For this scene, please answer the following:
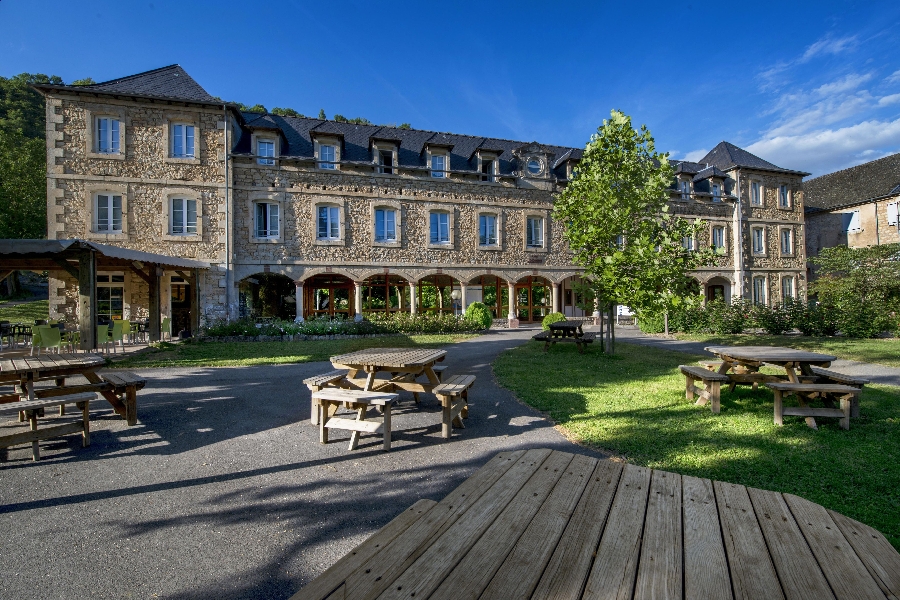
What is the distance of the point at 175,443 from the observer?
14.7 feet

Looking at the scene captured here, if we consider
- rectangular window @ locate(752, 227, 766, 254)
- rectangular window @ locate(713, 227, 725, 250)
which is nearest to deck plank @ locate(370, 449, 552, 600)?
rectangular window @ locate(713, 227, 725, 250)

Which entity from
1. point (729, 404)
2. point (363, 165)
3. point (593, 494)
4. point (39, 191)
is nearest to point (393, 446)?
point (593, 494)

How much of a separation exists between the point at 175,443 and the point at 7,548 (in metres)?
1.87

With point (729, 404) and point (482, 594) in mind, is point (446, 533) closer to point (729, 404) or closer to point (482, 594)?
point (482, 594)

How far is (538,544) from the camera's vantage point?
1.41 m

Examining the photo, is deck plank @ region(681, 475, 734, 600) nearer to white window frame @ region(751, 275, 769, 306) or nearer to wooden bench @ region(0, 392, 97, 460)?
wooden bench @ region(0, 392, 97, 460)

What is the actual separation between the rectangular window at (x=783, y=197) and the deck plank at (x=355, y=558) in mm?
30812

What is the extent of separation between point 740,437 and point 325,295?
19.4m

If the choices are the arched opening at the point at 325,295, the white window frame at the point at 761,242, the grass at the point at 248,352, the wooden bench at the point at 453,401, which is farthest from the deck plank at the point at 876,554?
the white window frame at the point at 761,242

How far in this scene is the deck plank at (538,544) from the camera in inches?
47.1

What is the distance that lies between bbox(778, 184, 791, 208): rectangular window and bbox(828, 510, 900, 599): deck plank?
30000 mm

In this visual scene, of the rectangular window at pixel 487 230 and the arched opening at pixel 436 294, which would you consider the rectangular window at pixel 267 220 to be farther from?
the rectangular window at pixel 487 230

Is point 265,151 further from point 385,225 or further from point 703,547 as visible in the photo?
point 703,547

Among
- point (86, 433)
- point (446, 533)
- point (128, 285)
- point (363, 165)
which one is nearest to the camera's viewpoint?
point (446, 533)
